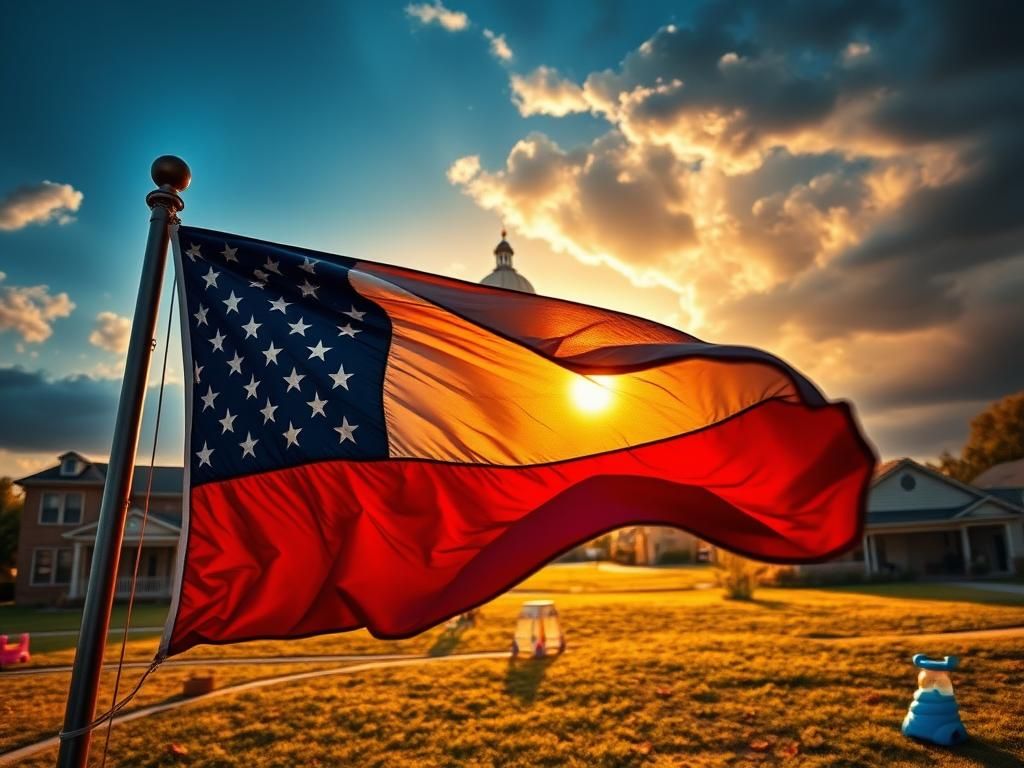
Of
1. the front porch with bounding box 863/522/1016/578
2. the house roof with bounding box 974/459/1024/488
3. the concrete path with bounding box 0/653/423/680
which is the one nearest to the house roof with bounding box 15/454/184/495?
the concrete path with bounding box 0/653/423/680

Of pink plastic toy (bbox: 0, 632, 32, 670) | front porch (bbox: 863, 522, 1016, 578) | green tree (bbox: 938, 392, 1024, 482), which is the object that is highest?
green tree (bbox: 938, 392, 1024, 482)

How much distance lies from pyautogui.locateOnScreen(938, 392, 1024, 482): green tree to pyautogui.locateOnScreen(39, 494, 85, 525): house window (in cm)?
7604

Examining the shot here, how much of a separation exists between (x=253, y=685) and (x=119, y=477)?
422 inches

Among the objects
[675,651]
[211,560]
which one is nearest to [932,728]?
[675,651]

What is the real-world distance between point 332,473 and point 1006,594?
27272mm

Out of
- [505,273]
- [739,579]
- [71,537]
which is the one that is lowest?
[739,579]

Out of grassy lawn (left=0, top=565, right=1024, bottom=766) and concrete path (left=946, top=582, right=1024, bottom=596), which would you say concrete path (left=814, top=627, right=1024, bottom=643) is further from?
concrete path (left=946, top=582, right=1024, bottom=596)

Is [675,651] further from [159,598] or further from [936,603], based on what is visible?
[159,598]

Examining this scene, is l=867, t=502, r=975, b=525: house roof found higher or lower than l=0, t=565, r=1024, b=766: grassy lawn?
higher

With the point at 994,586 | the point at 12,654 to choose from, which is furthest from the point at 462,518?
the point at 994,586

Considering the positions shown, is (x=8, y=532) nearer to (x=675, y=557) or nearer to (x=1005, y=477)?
(x=675, y=557)

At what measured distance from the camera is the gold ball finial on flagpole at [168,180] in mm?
A: 3686

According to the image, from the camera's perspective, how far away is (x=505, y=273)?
158 ft

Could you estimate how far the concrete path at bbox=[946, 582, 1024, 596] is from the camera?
→ 24867 mm
